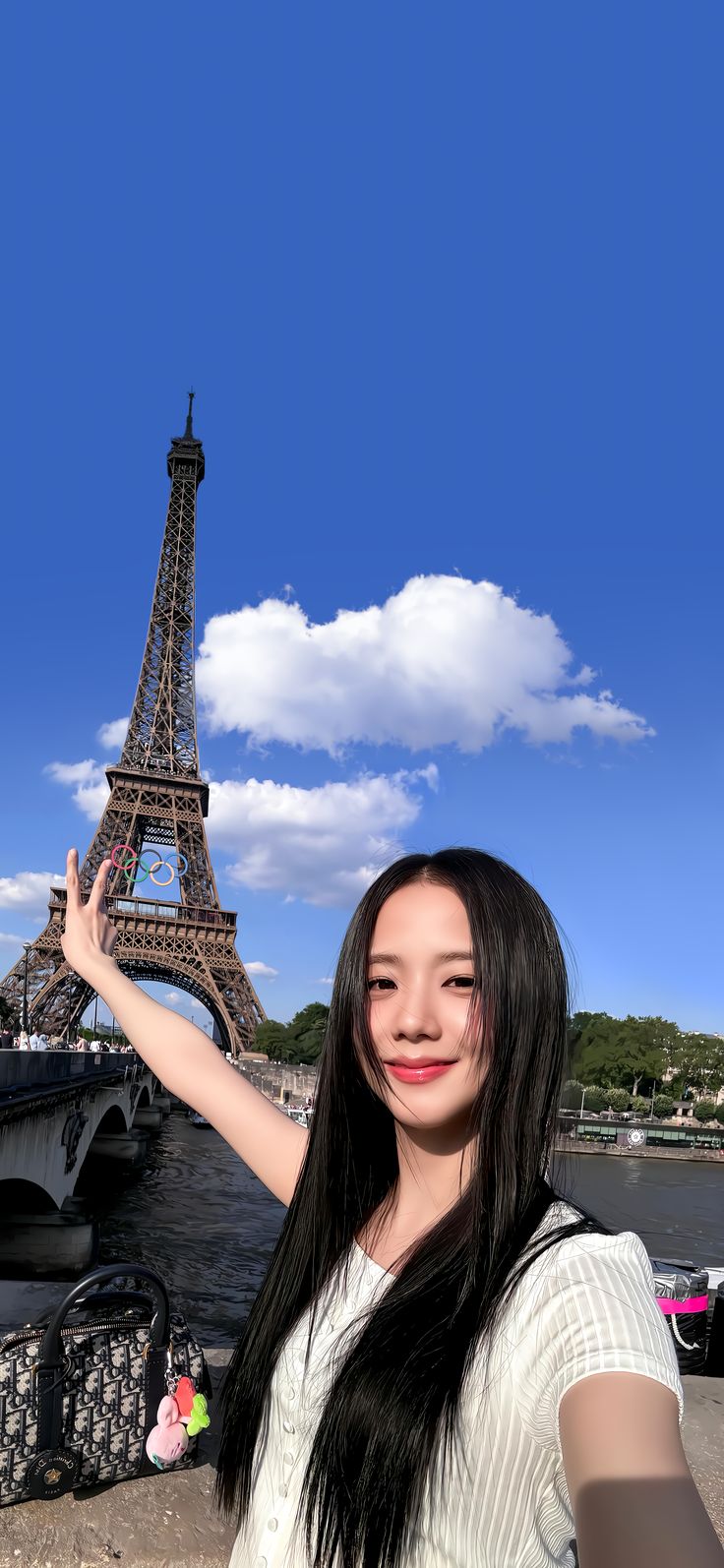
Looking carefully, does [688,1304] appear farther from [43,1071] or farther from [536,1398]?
[43,1071]

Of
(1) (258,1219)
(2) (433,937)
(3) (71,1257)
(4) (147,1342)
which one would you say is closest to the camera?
(2) (433,937)

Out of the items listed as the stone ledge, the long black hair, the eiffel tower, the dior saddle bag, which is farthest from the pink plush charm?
the eiffel tower

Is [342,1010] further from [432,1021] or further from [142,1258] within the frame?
[142,1258]

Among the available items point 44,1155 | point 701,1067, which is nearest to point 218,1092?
point 44,1155

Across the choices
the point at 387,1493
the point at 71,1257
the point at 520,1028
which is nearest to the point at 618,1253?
the point at 520,1028

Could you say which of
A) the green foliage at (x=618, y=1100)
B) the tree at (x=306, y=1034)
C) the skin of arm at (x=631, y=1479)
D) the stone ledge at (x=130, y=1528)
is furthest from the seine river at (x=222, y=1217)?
the tree at (x=306, y=1034)
